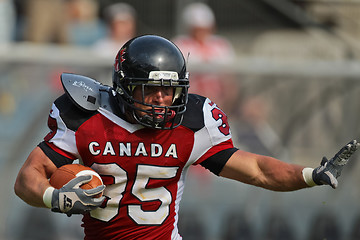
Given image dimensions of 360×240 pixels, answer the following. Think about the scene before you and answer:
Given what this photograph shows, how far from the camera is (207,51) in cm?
835

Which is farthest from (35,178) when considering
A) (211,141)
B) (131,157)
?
(211,141)

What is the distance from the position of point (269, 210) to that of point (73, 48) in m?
2.91

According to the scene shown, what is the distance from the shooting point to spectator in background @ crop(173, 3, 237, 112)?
762 centimetres

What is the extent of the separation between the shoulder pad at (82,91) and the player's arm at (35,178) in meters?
0.36

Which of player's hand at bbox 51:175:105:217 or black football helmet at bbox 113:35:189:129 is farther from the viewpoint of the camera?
black football helmet at bbox 113:35:189:129

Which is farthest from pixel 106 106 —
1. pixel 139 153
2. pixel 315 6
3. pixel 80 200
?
pixel 315 6

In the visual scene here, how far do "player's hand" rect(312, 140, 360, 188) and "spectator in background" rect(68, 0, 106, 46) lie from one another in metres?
5.26

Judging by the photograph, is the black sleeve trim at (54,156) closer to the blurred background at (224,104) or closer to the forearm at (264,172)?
the forearm at (264,172)

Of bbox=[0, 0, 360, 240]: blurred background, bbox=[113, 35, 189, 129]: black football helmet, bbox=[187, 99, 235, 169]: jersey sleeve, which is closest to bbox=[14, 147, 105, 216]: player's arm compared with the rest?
bbox=[113, 35, 189, 129]: black football helmet

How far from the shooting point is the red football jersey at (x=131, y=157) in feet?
13.3

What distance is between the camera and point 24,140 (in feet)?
24.1

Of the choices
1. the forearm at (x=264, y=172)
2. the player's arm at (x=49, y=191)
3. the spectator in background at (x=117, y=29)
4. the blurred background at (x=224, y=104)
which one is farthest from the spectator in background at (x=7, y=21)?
the forearm at (x=264, y=172)

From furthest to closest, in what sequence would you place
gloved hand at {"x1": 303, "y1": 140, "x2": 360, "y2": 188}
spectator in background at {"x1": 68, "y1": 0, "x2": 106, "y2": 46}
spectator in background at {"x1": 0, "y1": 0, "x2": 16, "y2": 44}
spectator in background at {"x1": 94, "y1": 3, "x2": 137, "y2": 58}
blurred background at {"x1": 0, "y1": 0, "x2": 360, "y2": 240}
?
spectator in background at {"x1": 68, "y1": 0, "x2": 106, "y2": 46} < spectator in background at {"x1": 94, "y1": 3, "x2": 137, "y2": 58} < spectator in background at {"x1": 0, "y1": 0, "x2": 16, "y2": 44} < blurred background at {"x1": 0, "y1": 0, "x2": 360, "y2": 240} < gloved hand at {"x1": 303, "y1": 140, "x2": 360, "y2": 188}

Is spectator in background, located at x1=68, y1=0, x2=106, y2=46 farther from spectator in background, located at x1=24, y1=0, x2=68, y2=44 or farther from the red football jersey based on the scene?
the red football jersey
